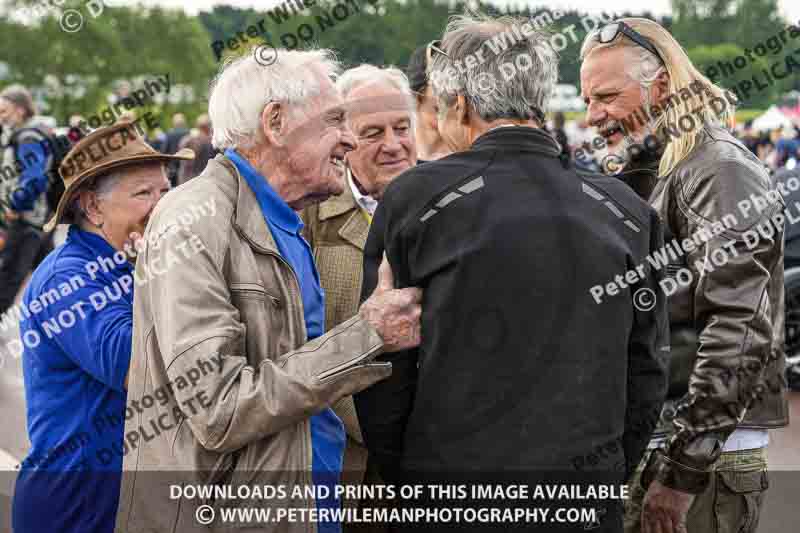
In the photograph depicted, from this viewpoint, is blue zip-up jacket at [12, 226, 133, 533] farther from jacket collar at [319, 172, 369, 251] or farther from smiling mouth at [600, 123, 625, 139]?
smiling mouth at [600, 123, 625, 139]

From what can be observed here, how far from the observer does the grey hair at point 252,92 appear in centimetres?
259

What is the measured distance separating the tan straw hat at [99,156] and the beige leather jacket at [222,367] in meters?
0.81

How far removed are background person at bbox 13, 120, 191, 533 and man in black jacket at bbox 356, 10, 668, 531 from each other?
926 millimetres

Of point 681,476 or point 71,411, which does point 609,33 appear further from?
point 71,411

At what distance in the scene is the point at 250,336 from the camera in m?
2.42

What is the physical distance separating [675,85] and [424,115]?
1.34 metres

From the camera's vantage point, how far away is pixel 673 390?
10.2ft

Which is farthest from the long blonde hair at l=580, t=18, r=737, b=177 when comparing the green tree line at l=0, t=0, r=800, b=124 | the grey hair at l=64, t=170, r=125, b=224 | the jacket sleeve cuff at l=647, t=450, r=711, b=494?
the green tree line at l=0, t=0, r=800, b=124

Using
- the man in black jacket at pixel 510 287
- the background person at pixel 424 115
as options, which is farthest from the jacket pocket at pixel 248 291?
the background person at pixel 424 115

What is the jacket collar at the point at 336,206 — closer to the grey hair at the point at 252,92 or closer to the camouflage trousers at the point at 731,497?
the grey hair at the point at 252,92

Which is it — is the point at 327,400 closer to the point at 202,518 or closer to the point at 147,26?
the point at 202,518

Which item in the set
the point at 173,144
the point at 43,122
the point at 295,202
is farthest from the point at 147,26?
the point at 295,202

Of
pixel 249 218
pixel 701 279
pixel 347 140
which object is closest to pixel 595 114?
pixel 701 279

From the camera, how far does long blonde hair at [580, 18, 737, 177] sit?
306 centimetres
